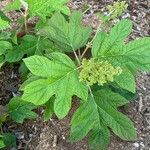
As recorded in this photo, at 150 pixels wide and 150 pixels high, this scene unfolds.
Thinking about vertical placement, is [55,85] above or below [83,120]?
above

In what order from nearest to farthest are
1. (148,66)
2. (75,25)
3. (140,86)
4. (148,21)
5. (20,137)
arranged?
(148,66) → (75,25) → (20,137) → (140,86) → (148,21)

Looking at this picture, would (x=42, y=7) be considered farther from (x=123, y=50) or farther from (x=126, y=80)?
(x=126, y=80)

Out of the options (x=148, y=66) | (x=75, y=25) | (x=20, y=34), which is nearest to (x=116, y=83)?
(x=148, y=66)

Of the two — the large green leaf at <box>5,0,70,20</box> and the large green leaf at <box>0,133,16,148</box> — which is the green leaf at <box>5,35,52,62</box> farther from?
the large green leaf at <box>0,133,16,148</box>

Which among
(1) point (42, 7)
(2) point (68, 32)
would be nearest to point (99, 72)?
(2) point (68, 32)

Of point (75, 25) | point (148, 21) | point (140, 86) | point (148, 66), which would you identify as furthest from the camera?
point (148, 21)

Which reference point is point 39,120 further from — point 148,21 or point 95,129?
point 148,21

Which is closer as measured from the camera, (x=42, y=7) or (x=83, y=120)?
(x=83, y=120)
